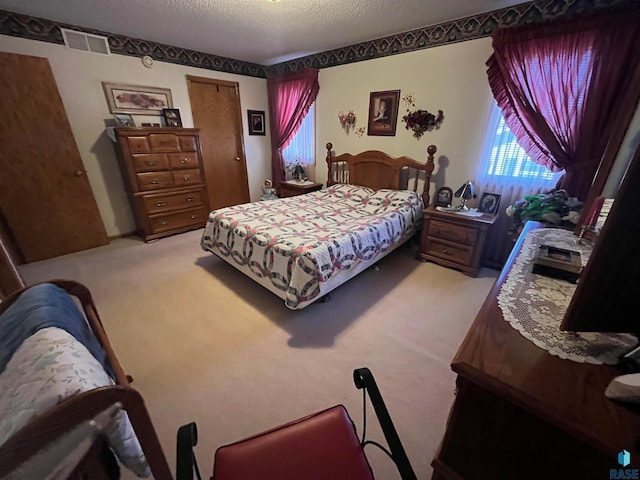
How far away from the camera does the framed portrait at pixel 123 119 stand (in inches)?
124

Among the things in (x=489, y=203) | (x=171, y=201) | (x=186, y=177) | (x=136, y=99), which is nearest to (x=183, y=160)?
(x=186, y=177)

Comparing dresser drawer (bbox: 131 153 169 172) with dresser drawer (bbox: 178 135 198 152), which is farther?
dresser drawer (bbox: 178 135 198 152)

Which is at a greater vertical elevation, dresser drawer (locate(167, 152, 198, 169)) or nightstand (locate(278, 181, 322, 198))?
dresser drawer (locate(167, 152, 198, 169))

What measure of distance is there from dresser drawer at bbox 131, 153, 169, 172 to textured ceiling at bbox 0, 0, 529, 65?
4.37ft

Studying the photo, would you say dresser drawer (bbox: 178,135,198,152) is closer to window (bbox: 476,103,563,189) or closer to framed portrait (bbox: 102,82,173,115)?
framed portrait (bbox: 102,82,173,115)

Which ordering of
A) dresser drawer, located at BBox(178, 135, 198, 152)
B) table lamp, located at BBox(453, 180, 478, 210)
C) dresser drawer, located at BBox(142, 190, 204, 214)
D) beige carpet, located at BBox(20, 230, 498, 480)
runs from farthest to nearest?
1. dresser drawer, located at BBox(178, 135, 198, 152)
2. dresser drawer, located at BBox(142, 190, 204, 214)
3. table lamp, located at BBox(453, 180, 478, 210)
4. beige carpet, located at BBox(20, 230, 498, 480)

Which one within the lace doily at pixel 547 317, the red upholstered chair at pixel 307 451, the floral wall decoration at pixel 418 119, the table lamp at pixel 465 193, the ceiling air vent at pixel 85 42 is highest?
the ceiling air vent at pixel 85 42

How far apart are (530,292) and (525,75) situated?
2252mm

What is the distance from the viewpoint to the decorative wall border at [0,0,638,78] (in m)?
2.12

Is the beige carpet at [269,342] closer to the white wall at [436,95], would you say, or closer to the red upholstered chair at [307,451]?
the red upholstered chair at [307,451]

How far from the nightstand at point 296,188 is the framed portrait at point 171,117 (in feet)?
5.56

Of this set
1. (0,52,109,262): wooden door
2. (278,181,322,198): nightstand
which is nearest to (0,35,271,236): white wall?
(0,52,109,262): wooden door

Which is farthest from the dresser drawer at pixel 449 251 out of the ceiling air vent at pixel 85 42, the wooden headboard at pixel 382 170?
the ceiling air vent at pixel 85 42

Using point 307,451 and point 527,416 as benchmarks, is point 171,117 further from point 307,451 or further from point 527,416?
point 527,416
